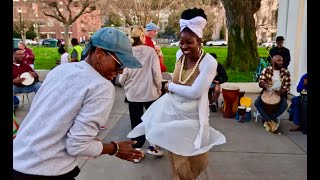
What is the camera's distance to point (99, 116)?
5.33 ft

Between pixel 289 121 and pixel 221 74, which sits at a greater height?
pixel 221 74

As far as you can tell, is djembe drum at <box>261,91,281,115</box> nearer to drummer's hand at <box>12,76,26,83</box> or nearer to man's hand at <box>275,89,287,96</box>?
man's hand at <box>275,89,287,96</box>

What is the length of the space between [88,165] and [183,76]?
198 cm

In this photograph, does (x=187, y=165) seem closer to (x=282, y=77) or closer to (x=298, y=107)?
(x=282, y=77)

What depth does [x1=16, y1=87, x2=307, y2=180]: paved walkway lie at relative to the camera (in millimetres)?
3896

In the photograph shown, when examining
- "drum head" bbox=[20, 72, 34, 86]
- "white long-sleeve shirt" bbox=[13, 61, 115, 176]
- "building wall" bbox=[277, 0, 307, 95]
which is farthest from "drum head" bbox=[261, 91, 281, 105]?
"drum head" bbox=[20, 72, 34, 86]

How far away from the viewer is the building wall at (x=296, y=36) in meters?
8.76

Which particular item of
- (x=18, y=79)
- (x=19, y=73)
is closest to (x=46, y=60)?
(x=19, y=73)

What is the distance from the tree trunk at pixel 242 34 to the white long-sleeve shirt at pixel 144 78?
8.83 meters

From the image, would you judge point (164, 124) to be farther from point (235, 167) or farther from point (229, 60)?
point (229, 60)

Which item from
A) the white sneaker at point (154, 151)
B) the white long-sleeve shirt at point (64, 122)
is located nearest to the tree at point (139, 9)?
the white sneaker at point (154, 151)

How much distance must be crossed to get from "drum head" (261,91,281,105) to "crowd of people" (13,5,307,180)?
0.19ft

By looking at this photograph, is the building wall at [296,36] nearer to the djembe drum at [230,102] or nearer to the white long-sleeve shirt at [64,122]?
the djembe drum at [230,102]
